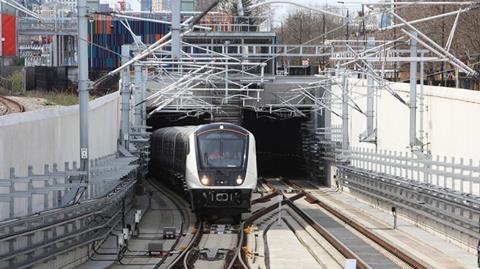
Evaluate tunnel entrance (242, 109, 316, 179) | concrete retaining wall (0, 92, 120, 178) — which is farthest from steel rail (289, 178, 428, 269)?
tunnel entrance (242, 109, 316, 179)

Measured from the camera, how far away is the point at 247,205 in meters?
27.3

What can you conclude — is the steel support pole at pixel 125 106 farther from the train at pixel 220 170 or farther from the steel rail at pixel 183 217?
the train at pixel 220 170

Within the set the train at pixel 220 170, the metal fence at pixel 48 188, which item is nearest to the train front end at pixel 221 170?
the train at pixel 220 170

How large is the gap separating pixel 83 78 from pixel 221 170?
811 centimetres

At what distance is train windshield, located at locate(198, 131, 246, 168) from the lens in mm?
27469

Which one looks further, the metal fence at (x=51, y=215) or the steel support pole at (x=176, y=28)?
the steel support pole at (x=176, y=28)

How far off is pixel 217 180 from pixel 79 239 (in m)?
8.97

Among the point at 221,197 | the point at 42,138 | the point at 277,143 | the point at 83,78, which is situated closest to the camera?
the point at 42,138

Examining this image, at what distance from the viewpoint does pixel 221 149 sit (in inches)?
1093

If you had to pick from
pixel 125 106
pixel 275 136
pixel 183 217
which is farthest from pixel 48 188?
pixel 275 136

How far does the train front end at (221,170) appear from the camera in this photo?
89.1 feet

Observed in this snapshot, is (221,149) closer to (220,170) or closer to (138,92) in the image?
(220,170)

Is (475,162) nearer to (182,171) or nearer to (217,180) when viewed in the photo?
(217,180)

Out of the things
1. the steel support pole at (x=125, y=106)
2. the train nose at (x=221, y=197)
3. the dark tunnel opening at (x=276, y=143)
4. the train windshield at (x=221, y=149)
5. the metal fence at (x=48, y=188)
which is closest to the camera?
the metal fence at (x=48, y=188)
